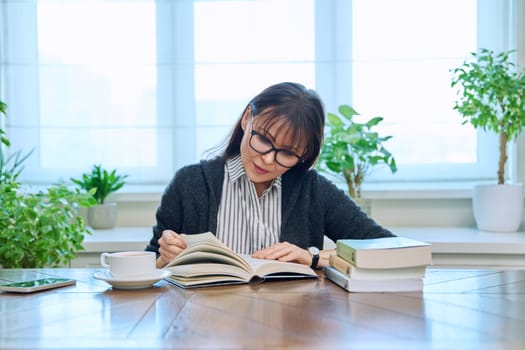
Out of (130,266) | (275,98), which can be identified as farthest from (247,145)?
(130,266)

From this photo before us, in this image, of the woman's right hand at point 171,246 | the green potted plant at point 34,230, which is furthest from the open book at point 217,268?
the green potted plant at point 34,230

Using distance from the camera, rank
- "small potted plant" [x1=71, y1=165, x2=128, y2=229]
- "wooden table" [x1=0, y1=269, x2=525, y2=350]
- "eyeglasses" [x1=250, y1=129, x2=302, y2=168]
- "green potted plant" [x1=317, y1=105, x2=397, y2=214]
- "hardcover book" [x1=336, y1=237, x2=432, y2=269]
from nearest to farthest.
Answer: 1. "wooden table" [x1=0, y1=269, x2=525, y2=350]
2. "hardcover book" [x1=336, y1=237, x2=432, y2=269]
3. "eyeglasses" [x1=250, y1=129, x2=302, y2=168]
4. "green potted plant" [x1=317, y1=105, x2=397, y2=214]
5. "small potted plant" [x1=71, y1=165, x2=128, y2=229]

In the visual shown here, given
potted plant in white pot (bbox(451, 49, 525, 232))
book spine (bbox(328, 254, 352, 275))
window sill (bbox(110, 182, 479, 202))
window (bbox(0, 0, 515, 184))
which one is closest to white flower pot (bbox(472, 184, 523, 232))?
potted plant in white pot (bbox(451, 49, 525, 232))

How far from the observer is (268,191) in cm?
212

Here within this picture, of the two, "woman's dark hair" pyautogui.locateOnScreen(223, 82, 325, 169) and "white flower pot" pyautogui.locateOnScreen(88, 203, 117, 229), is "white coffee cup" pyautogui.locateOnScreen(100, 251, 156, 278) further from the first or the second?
"white flower pot" pyautogui.locateOnScreen(88, 203, 117, 229)

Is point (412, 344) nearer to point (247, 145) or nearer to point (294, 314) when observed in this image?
point (294, 314)

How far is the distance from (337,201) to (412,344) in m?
1.13

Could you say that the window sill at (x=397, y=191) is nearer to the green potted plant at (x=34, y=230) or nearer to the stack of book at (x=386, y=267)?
the green potted plant at (x=34, y=230)

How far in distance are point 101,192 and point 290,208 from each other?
1.25m

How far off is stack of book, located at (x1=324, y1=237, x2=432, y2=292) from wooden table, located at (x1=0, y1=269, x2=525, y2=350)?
4cm

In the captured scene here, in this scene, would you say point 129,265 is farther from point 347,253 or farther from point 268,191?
point 268,191

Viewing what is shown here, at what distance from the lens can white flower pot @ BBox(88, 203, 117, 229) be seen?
3.03m

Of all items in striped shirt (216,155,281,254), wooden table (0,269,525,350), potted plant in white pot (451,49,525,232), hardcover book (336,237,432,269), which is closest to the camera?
wooden table (0,269,525,350)

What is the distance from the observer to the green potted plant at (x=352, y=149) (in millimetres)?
2838
